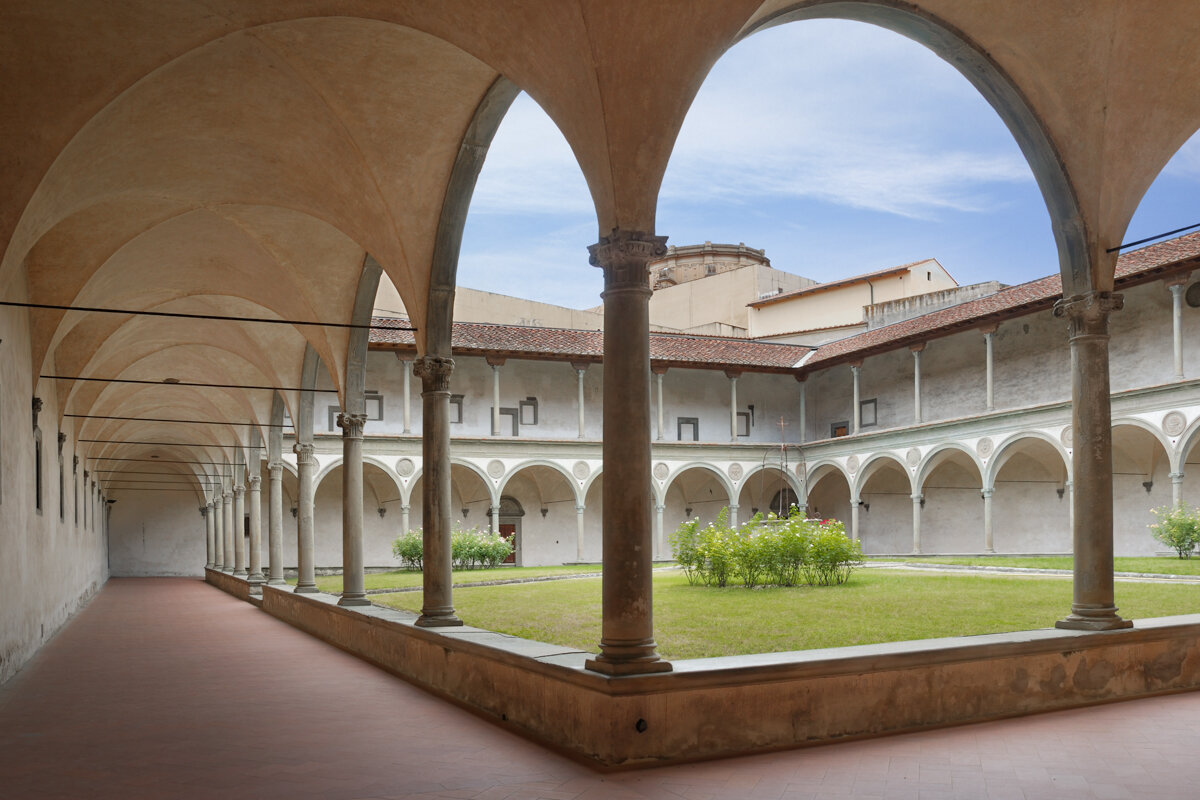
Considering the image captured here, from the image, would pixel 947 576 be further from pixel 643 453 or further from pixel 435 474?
pixel 643 453

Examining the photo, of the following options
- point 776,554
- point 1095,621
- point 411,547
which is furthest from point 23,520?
point 411,547

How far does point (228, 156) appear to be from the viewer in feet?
32.4

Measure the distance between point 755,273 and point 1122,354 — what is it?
24.5 m

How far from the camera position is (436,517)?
8914 millimetres

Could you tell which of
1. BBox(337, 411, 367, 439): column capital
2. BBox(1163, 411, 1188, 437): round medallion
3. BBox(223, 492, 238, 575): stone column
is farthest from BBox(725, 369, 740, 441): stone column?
BBox(337, 411, 367, 439): column capital

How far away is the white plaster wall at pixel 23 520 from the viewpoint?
973 cm

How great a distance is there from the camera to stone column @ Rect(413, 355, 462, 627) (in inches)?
348

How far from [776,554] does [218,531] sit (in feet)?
79.3

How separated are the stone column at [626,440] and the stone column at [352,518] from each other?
6436 millimetres

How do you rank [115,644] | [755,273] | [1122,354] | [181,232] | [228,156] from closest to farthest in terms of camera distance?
[228,156] → [181,232] → [115,644] → [1122,354] → [755,273]

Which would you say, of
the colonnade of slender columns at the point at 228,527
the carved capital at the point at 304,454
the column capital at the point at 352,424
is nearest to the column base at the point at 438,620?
the column capital at the point at 352,424

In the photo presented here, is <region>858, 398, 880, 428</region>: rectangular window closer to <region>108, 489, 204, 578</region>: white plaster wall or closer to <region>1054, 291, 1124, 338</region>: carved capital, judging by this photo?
<region>108, 489, 204, 578</region>: white plaster wall

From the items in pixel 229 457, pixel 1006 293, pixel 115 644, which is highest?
pixel 1006 293

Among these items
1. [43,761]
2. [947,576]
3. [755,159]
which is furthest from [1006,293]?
[755,159]
